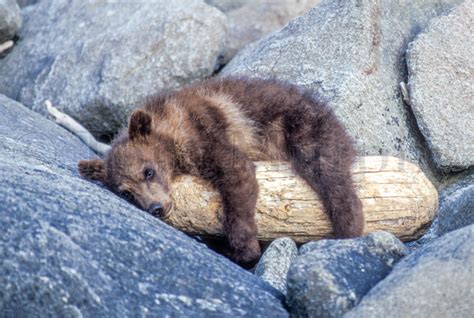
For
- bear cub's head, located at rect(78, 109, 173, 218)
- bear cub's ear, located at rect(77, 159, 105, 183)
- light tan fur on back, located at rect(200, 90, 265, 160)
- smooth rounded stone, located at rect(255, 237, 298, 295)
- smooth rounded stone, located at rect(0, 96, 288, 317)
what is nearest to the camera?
smooth rounded stone, located at rect(0, 96, 288, 317)

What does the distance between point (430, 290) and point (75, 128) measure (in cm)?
560

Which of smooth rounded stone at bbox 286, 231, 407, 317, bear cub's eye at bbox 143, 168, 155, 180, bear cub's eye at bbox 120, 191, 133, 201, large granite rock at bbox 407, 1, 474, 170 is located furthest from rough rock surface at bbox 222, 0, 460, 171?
smooth rounded stone at bbox 286, 231, 407, 317

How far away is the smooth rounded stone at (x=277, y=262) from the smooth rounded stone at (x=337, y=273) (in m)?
0.68

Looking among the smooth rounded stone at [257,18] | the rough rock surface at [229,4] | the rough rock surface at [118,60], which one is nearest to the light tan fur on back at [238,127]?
the rough rock surface at [118,60]

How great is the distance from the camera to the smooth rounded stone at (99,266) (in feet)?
13.9

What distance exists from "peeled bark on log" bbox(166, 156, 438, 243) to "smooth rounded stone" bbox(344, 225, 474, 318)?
1730mm

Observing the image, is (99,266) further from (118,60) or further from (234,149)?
(118,60)

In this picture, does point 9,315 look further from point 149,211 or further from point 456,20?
point 456,20

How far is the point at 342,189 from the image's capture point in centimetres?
612

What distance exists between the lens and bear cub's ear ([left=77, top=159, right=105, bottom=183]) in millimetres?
6318

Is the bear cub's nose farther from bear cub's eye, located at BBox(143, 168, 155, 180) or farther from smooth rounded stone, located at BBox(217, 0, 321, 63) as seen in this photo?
smooth rounded stone, located at BBox(217, 0, 321, 63)

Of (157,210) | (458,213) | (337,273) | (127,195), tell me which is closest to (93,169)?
(127,195)

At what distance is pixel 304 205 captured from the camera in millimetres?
6066

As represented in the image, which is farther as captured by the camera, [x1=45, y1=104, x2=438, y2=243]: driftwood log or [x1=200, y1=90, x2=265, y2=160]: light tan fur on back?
[x1=200, y1=90, x2=265, y2=160]: light tan fur on back
